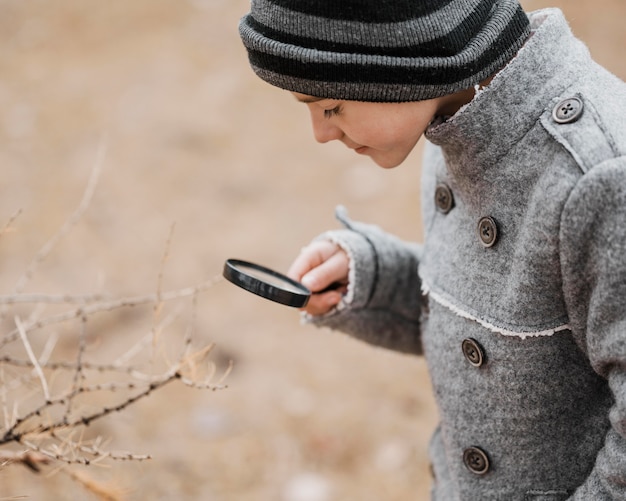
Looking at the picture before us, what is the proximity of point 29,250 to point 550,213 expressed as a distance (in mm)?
2340

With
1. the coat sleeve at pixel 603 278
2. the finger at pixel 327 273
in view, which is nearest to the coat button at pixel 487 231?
the coat sleeve at pixel 603 278

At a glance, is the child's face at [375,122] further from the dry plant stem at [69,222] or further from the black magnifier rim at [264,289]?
the dry plant stem at [69,222]

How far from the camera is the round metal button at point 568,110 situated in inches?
30.5

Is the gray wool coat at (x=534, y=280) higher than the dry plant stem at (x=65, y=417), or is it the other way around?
the gray wool coat at (x=534, y=280)

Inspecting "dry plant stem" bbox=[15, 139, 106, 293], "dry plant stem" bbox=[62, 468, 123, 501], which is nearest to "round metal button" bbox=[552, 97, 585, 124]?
"dry plant stem" bbox=[15, 139, 106, 293]

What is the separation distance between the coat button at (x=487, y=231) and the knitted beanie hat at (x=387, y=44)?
154mm

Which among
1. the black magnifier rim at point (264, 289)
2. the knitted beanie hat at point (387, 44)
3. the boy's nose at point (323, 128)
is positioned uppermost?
the knitted beanie hat at point (387, 44)

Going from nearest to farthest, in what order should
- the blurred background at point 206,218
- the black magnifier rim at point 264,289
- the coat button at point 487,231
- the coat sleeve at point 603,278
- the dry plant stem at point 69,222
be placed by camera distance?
the coat sleeve at point 603,278 → the coat button at point 487,231 → the black magnifier rim at point 264,289 → the dry plant stem at point 69,222 → the blurred background at point 206,218

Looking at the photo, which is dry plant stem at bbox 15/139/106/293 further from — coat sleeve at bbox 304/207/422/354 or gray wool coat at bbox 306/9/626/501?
gray wool coat at bbox 306/9/626/501

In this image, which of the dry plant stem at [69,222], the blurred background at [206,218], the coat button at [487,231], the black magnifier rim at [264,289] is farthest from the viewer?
the blurred background at [206,218]

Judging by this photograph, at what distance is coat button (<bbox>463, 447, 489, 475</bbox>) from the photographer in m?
0.94

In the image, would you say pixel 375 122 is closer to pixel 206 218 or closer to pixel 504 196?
pixel 504 196

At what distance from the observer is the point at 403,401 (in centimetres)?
217

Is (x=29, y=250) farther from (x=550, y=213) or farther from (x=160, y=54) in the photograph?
(x=550, y=213)
